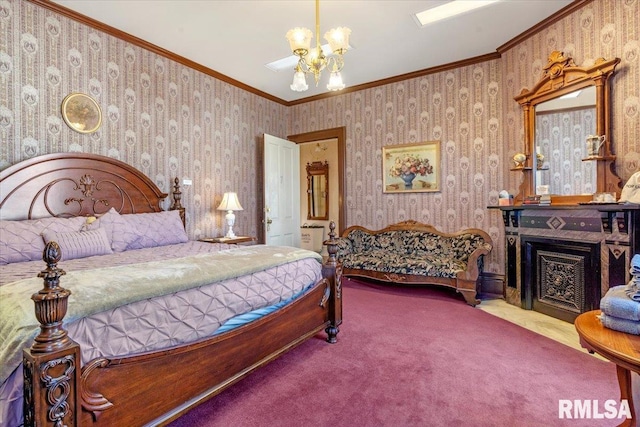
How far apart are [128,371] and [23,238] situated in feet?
5.85

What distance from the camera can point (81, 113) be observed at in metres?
3.10

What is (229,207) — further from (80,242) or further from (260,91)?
(260,91)

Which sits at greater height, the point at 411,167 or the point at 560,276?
the point at 411,167

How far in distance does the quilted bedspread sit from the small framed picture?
6.93ft

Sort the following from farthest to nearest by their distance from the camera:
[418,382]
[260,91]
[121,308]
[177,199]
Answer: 1. [260,91]
2. [177,199]
3. [418,382]
4. [121,308]

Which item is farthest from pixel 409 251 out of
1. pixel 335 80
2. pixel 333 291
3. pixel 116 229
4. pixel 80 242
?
pixel 80 242

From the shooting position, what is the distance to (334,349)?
2.45 m

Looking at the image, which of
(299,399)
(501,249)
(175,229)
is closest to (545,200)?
(501,249)

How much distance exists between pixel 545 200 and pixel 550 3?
71.6 inches

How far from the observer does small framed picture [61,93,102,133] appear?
300cm

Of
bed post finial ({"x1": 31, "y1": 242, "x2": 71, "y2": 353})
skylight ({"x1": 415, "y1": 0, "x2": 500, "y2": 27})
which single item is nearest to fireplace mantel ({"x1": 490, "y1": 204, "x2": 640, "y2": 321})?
skylight ({"x1": 415, "y1": 0, "x2": 500, "y2": 27})

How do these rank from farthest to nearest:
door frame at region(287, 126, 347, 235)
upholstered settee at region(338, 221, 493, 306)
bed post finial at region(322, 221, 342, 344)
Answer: door frame at region(287, 126, 347, 235) < upholstered settee at region(338, 221, 493, 306) < bed post finial at region(322, 221, 342, 344)

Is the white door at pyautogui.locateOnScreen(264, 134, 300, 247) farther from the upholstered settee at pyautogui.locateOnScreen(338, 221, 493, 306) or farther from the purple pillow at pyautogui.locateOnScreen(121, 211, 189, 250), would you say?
the purple pillow at pyautogui.locateOnScreen(121, 211, 189, 250)
